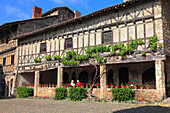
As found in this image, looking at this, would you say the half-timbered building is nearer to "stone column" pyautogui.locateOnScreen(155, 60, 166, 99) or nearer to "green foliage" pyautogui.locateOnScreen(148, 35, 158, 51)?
"stone column" pyautogui.locateOnScreen(155, 60, 166, 99)

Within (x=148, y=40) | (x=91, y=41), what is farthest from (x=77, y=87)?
(x=148, y=40)

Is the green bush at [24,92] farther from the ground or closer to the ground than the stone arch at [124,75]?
closer to the ground

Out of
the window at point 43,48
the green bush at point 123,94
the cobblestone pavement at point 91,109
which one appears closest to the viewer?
the cobblestone pavement at point 91,109

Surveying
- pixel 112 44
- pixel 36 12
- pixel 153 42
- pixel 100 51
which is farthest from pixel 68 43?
pixel 36 12

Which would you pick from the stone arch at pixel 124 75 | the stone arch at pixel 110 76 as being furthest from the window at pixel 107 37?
the stone arch at pixel 110 76

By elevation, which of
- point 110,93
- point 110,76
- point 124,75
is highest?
point 124,75

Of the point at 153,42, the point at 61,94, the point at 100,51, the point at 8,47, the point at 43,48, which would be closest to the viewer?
the point at 153,42

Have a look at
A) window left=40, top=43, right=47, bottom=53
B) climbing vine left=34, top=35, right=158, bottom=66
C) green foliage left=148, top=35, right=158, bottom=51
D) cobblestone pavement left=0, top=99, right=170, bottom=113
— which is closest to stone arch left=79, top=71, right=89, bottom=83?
climbing vine left=34, top=35, right=158, bottom=66

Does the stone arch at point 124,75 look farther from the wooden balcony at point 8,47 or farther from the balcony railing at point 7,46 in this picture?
the balcony railing at point 7,46

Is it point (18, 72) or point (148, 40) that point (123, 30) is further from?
point (18, 72)

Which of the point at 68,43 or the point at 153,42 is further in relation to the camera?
the point at 68,43

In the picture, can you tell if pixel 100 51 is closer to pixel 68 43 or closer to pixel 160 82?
pixel 68 43

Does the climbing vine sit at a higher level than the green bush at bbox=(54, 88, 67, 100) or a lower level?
higher

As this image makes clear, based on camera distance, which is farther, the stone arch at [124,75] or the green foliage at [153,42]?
the stone arch at [124,75]
